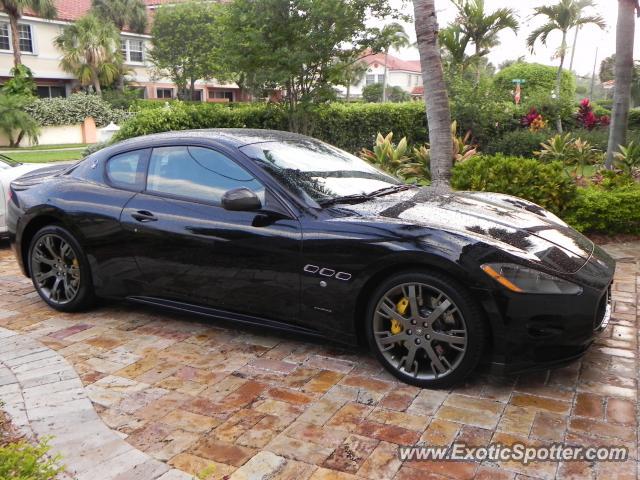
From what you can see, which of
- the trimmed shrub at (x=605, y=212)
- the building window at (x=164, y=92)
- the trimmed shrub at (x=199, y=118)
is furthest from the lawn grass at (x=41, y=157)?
the building window at (x=164, y=92)

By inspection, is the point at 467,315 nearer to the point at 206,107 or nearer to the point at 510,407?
the point at 510,407

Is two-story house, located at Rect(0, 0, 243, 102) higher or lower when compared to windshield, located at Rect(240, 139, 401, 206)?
higher

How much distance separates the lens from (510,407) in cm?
325

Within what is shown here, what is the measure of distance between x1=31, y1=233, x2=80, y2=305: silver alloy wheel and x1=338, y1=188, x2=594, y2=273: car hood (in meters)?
2.43

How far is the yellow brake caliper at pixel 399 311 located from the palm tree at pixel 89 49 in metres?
36.6

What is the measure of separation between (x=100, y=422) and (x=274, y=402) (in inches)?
35.9

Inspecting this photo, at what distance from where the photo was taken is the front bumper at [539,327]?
320 centimetres

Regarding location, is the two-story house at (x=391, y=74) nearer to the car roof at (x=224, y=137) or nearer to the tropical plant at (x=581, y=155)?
the tropical plant at (x=581, y=155)

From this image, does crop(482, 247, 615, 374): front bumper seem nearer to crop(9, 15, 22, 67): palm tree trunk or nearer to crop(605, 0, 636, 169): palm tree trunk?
crop(605, 0, 636, 169): palm tree trunk

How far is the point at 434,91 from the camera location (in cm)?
769

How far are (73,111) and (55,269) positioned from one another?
2932 cm

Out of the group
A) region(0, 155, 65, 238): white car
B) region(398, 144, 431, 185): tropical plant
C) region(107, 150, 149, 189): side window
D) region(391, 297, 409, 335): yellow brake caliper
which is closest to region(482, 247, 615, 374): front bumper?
region(391, 297, 409, 335): yellow brake caliper

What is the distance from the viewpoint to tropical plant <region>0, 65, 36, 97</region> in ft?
103

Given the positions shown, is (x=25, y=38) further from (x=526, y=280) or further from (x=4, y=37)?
(x=526, y=280)
